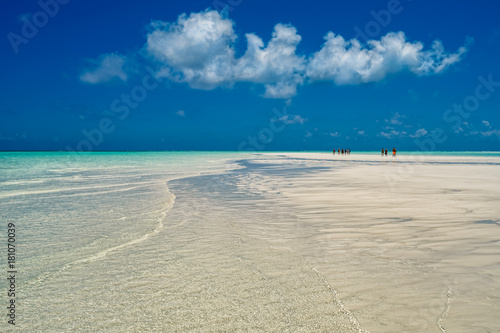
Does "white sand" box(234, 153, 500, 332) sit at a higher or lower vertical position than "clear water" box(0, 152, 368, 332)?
higher

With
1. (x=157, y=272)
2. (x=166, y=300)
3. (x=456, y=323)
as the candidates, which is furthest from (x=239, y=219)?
(x=456, y=323)

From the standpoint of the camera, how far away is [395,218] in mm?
8086

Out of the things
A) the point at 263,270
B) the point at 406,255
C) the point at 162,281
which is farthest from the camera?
the point at 406,255

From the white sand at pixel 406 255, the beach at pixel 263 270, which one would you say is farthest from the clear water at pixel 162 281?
the white sand at pixel 406 255

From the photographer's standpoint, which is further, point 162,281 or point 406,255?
point 406,255

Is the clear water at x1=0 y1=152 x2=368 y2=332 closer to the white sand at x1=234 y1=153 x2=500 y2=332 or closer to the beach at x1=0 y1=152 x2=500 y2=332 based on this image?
the beach at x1=0 y1=152 x2=500 y2=332

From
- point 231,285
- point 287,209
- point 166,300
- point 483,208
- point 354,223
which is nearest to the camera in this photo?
point 166,300

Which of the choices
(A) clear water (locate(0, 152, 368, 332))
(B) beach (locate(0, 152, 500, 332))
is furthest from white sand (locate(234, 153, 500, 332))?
(A) clear water (locate(0, 152, 368, 332))

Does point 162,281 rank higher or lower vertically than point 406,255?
lower

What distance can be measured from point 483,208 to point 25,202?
16.4 meters

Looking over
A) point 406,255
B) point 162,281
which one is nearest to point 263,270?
point 162,281

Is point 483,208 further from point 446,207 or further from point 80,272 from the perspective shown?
point 80,272

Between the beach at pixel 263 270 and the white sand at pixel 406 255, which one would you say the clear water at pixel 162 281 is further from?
the white sand at pixel 406 255

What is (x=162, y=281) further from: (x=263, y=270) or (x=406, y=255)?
(x=406, y=255)
